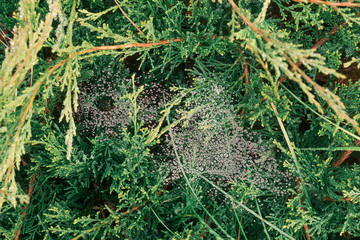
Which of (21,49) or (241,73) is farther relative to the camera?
(241,73)

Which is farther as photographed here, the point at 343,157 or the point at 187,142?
the point at 187,142

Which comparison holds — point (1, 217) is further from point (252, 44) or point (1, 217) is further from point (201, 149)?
point (252, 44)

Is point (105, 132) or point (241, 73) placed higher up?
point (241, 73)

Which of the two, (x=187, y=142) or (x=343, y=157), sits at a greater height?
(x=343, y=157)

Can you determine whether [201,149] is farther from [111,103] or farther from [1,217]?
[1,217]

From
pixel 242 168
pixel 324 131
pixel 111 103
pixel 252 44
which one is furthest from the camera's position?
pixel 111 103

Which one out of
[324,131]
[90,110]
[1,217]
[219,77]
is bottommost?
[1,217]

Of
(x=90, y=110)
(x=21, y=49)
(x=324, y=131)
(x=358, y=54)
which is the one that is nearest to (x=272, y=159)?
(x=324, y=131)

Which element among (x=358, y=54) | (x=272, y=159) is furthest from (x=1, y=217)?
(x=358, y=54)

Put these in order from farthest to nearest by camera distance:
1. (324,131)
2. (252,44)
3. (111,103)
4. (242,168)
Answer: (111,103) < (242,168) < (324,131) < (252,44)
